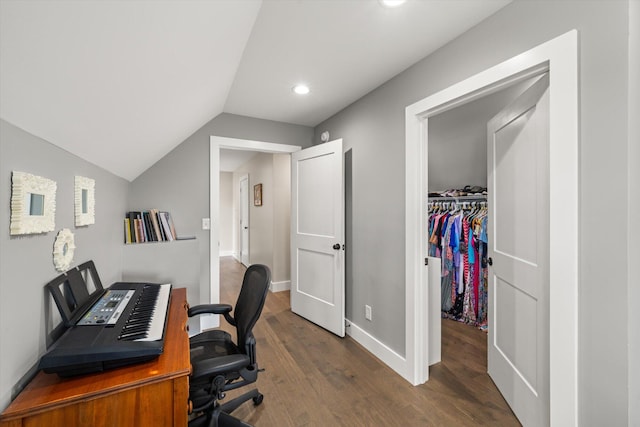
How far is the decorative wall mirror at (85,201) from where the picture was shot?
129cm

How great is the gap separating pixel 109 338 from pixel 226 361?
49cm

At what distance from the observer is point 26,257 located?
89cm

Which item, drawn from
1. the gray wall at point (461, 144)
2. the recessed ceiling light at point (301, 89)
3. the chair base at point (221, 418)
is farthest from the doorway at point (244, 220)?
the chair base at point (221, 418)

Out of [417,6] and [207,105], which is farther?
[207,105]

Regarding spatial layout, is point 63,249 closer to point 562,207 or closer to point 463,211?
point 562,207

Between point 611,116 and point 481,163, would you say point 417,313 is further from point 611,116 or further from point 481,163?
point 481,163

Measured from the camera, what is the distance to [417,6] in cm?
136

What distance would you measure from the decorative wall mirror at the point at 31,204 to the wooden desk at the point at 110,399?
50 cm

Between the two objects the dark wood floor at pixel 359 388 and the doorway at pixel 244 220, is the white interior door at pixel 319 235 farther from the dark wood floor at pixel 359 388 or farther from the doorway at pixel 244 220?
the doorway at pixel 244 220

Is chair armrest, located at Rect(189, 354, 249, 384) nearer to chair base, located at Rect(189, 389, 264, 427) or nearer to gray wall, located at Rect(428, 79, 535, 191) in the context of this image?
chair base, located at Rect(189, 389, 264, 427)

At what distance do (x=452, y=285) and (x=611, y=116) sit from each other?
2.48m

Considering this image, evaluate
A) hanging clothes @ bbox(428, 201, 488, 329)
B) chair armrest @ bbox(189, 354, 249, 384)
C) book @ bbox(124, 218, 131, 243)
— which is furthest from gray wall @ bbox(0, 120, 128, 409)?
hanging clothes @ bbox(428, 201, 488, 329)

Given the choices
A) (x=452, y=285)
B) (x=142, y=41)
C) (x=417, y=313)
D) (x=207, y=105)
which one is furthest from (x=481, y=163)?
(x=142, y=41)

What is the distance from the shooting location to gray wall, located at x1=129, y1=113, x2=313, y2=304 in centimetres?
255
